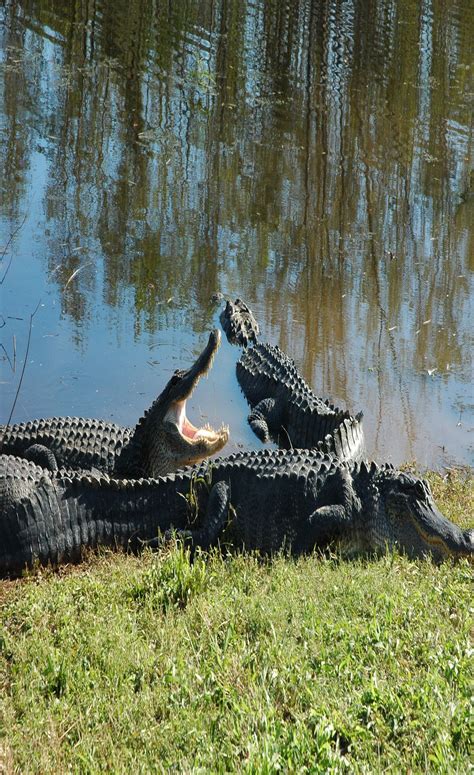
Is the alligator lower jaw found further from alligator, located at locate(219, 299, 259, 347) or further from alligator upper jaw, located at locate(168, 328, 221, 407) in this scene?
alligator, located at locate(219, 299, 259, 347)

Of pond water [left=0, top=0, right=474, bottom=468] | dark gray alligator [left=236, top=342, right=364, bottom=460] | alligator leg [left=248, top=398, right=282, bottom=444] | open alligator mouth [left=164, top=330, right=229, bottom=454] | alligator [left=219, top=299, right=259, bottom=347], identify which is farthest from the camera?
alligator [left=219, top=299, right=259, bottom=347]

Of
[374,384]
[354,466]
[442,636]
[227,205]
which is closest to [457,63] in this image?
[227,205]

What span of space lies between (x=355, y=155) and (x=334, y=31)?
25.5 ft

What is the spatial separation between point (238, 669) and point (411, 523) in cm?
201

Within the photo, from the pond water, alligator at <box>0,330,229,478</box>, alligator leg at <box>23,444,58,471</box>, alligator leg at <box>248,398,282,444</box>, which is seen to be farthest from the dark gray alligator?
alligator leg at <box>23,444,58,471</box>

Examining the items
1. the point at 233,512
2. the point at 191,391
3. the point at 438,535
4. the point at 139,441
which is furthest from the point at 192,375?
the point at 438,535

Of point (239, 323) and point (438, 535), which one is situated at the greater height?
point (239, 323)

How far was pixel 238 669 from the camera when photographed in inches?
154

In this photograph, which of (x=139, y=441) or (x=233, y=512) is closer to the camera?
(x=233, y=512)

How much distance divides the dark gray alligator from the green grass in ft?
9.13

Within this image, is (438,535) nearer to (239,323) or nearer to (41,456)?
(41,456)

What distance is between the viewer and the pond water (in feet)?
28.5

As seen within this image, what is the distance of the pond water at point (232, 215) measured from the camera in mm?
8688

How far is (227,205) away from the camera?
12156 mm
